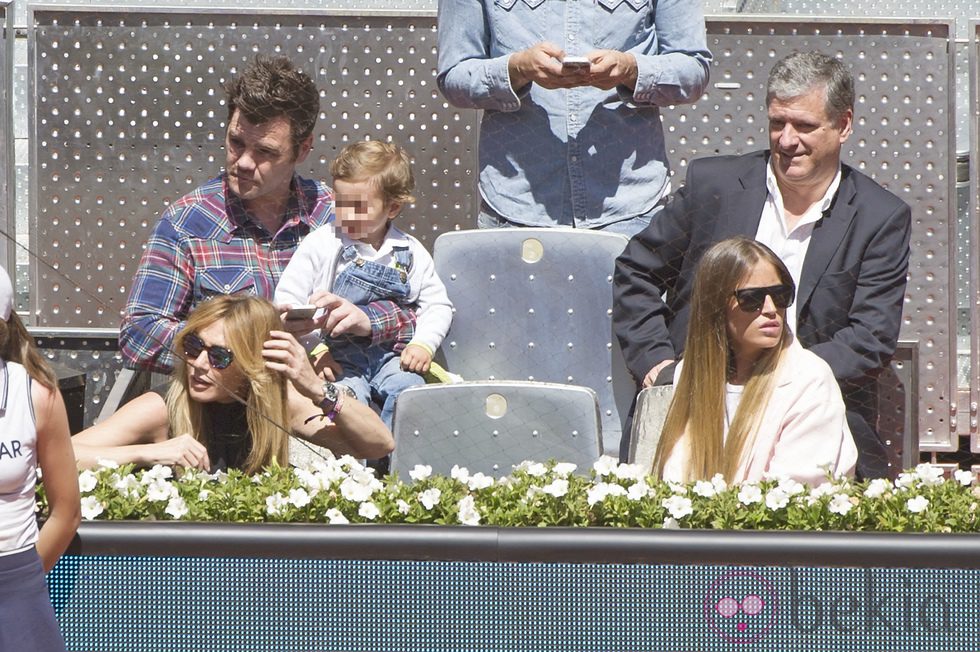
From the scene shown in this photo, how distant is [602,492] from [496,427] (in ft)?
3.72

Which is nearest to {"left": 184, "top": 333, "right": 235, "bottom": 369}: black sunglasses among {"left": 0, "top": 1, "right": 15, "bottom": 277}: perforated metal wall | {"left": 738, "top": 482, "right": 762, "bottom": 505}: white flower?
{"left": 738, "top": 482, "right": 762, "bottom": 505}: white flower

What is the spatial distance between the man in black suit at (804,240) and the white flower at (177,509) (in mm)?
1596

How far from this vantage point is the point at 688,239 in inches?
161

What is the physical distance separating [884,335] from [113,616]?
91.6 inches

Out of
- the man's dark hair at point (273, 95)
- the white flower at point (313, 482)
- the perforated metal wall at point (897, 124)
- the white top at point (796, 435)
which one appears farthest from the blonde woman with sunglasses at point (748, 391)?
the perforated metal wall at point (897, 124)

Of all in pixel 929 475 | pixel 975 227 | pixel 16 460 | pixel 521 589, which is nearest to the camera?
pixel 521 589

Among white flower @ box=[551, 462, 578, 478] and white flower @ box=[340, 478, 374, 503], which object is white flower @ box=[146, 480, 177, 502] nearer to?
white flower @ box=[340, 478, 374, 503]

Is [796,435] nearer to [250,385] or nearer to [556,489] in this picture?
[556,489]

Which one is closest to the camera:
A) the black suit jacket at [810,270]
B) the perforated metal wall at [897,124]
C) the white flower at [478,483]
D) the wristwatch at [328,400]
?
the white flower at [478,483]

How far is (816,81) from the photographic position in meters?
3.99

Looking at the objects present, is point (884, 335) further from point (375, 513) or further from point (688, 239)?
point (375, 513)

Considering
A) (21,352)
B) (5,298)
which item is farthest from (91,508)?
(5,298)

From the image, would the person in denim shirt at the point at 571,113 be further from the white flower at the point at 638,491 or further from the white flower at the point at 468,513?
the white flower at the point at 468,513

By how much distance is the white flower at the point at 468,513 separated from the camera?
2.51 meters
